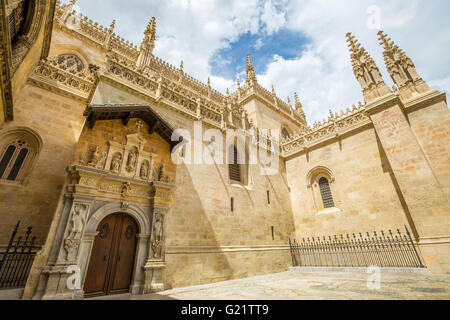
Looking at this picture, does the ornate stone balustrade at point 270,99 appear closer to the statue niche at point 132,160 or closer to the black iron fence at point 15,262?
the statue niche at point 132,160

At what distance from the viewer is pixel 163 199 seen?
8.00 metres

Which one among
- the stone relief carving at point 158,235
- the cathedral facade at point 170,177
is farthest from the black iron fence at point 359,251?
the stone relief carving at point 158,235

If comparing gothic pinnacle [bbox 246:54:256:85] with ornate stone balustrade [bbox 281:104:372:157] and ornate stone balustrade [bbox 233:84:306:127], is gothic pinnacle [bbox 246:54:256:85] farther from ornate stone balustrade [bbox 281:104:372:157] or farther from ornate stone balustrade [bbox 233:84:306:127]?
ornate stone balustrade [bbox 281:104:372:157]

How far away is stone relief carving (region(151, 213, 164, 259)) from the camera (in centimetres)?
722

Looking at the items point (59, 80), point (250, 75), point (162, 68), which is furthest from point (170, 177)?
point (250, 75)

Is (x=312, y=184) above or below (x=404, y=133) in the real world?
below

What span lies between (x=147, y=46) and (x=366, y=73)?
19127 millimetres

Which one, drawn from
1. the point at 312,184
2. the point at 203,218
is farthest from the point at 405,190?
the point at 203,218

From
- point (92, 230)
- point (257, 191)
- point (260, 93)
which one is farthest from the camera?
point (260, 93)

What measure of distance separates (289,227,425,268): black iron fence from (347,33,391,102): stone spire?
25.6 feet

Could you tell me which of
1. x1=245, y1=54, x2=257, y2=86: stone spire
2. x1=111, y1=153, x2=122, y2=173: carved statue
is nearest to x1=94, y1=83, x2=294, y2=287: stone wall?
x1=111, y1=153, x2=122, y2=173: carved statue

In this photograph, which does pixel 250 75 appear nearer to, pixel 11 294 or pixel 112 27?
pixel 112 27
